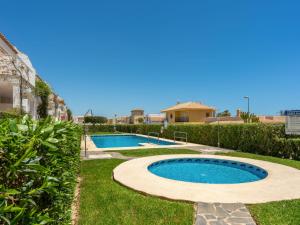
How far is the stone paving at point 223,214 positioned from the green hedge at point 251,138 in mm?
11287

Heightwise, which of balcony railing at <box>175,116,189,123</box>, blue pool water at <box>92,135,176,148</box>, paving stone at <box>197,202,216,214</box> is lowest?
blue pool water at <box>92,135,176,148</box>

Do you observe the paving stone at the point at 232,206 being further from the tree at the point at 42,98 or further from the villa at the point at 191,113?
the villa at the point at 191,113

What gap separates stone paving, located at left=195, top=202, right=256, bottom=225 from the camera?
210 inches

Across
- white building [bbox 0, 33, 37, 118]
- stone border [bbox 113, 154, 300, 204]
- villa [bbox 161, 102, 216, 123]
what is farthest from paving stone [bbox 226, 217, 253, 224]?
villa [bbox 161, 102, 216, 123]

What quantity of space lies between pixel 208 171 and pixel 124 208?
24.8 ft

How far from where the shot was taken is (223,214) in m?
5.70

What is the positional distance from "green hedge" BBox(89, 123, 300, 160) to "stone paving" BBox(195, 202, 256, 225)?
11.3 meters

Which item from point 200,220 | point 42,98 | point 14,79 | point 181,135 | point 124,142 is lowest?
point 124,142

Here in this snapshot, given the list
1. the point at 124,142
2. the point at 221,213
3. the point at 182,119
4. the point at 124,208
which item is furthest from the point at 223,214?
the point at 182,119

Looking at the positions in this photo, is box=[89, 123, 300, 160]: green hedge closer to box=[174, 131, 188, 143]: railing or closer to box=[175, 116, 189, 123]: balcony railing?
box=[174, 131, 188, 143]: railing

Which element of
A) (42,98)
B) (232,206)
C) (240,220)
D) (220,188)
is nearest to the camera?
(240,220)

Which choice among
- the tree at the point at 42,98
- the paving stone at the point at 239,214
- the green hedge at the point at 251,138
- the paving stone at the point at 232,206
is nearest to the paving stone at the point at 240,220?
the paving stone at the point at 239,214

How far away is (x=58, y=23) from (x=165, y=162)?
1951cm

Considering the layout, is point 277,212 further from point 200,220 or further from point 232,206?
point 200,220
